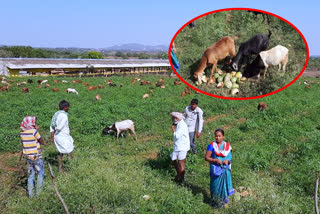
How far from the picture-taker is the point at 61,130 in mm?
6254

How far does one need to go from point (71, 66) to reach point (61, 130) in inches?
1337

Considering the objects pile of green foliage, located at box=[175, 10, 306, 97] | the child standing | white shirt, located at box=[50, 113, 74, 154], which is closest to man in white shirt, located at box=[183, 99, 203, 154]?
white shirt, located at box=[50, 113, 74, 154]

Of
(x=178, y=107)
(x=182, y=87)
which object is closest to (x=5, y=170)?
(x=178, y=107)

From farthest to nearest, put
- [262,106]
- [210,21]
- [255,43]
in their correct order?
[262,106] < [210,21] < [255,43]

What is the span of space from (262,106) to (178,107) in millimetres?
3741

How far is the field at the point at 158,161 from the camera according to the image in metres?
4.56

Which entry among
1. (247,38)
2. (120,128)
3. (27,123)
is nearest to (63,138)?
(27,123)

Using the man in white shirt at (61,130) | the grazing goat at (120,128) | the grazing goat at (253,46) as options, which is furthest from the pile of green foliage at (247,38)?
the grazing goat at (120,128)

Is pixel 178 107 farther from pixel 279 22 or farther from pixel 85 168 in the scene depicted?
pixel 279 22

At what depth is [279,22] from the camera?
268cm

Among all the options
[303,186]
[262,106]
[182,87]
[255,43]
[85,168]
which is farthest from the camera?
[182,87]

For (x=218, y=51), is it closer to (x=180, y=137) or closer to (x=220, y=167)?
(x=220, y=167)

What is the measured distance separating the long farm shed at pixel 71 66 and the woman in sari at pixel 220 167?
108 ft

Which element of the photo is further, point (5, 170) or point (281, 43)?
point (5, 170)
